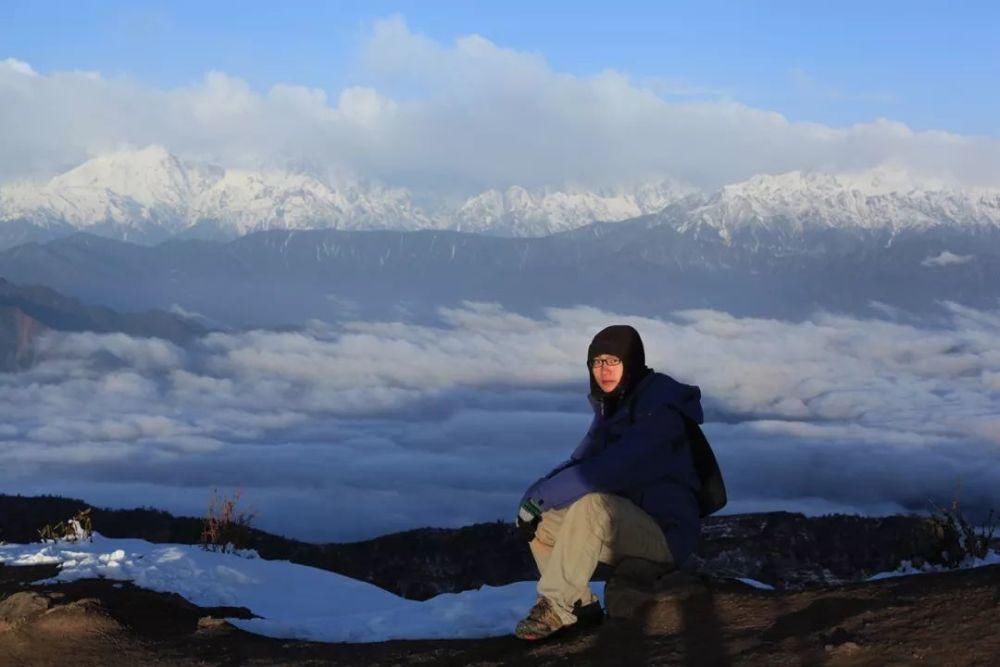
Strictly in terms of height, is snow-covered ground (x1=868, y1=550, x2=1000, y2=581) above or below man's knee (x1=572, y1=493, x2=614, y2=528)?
below

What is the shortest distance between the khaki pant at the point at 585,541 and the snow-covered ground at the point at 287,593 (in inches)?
62.7

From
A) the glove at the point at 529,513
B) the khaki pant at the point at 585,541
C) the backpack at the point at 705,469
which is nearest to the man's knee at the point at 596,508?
the khaki pant at the point at 585,541

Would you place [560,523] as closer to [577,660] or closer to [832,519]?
[577,660]

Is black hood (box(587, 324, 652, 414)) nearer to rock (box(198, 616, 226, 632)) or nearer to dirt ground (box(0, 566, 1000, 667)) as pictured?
dirt ground (box(0, 566, 1000, 667))

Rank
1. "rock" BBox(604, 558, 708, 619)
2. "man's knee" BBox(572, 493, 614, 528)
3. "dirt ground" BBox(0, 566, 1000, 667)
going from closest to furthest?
1. "dirt ground" BBox(0, 566, 1000, 667)
2. "man's knee" BBox(572, 493, 614, 528)
3. "rock" BBox(604, 558, 708, 619)

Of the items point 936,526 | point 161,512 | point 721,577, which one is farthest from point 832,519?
point 721,577

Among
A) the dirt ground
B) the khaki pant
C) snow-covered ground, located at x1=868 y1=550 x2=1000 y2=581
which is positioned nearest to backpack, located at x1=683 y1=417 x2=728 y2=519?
the khaki pant

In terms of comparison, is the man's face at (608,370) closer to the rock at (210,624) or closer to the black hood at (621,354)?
the black hood at (621,354)

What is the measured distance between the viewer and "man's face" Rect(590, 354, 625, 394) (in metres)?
6.95

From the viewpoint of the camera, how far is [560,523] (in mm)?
6879

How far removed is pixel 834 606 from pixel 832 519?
28856mm

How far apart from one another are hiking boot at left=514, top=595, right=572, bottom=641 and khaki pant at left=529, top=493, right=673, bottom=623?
0.18ft

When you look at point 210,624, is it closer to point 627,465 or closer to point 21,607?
point 21,607

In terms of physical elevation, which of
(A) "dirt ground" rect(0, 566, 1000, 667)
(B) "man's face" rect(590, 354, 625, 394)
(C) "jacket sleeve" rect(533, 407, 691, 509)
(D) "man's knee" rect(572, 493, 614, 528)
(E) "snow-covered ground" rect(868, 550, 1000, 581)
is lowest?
(A) "dirt ground" rect(0, 566, 1000, 667)
